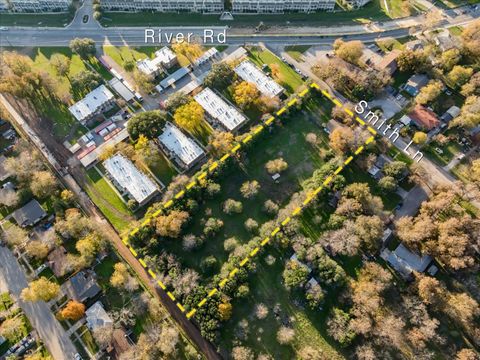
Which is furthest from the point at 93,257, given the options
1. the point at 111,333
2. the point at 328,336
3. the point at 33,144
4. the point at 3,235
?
the point at 328,336

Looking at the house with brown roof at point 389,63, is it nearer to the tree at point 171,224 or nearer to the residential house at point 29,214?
the tree at point 171,224

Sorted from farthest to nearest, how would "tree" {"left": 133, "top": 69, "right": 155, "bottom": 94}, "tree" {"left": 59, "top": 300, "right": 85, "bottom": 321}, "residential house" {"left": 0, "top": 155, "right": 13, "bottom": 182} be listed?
"tree" {"left": 133, "top": 69, "right": 155, "bottom": 94} < "residential house" {"left": 0, "top": 155, "right": 13, "bottom": 182} < "tree" {"left": 59, "top": 300, "right": 85, "bottom": 321}

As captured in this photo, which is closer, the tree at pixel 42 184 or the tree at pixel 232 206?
the tree at pixel 232 206

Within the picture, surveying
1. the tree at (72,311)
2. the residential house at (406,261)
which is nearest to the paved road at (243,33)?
the residential house at (406,261)

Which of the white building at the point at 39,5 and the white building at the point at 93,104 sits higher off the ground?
the white building at the point at 39,5

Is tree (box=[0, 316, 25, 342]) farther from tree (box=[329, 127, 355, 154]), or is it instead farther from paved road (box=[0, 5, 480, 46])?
paved road (box=[0, 5, 480, 46])

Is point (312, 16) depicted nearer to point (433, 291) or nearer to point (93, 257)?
point (433, 291)

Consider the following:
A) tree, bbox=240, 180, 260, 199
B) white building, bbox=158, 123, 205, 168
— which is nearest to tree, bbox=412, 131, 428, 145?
tree, bbox=240, 180, 260, 199
